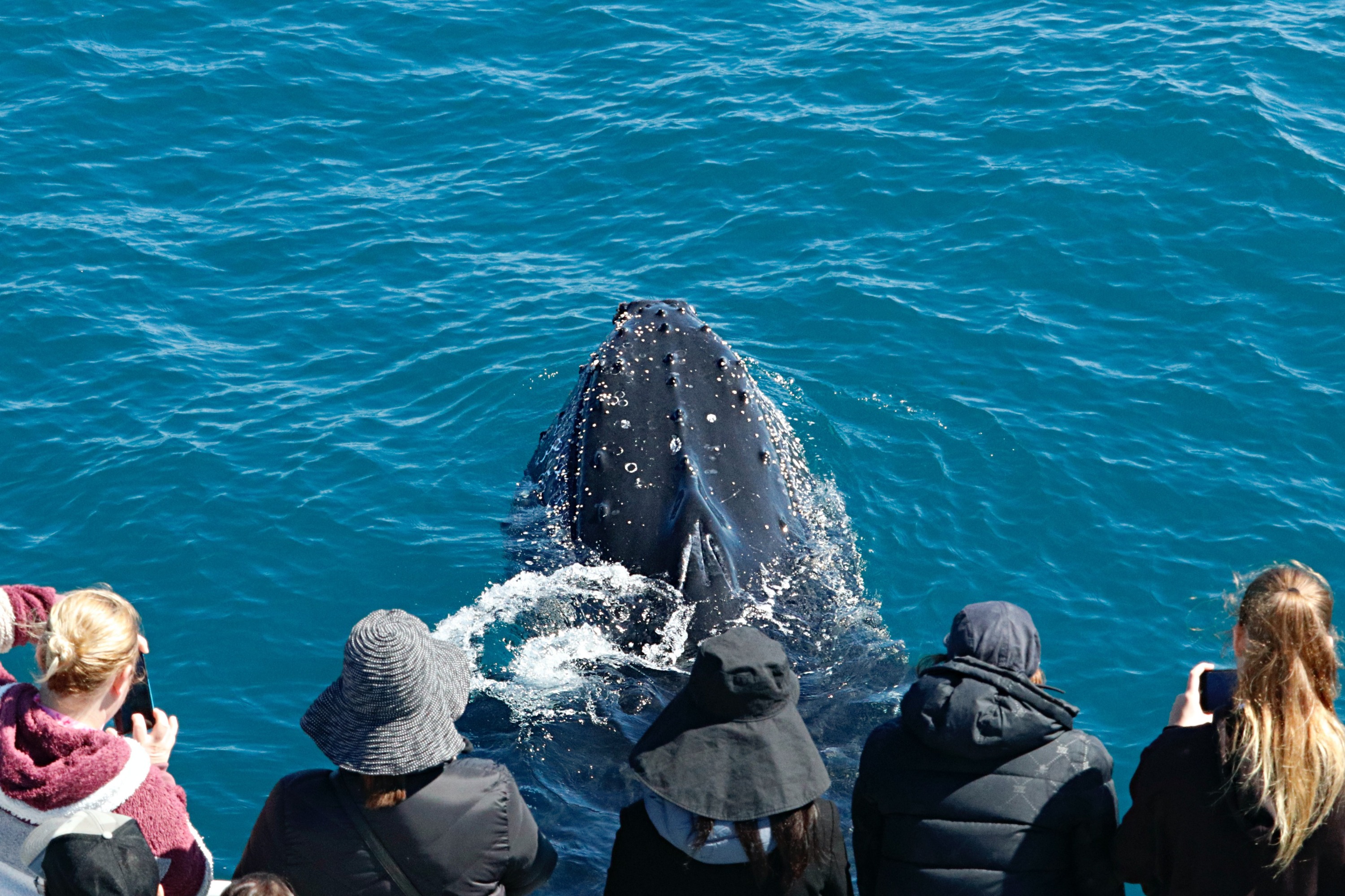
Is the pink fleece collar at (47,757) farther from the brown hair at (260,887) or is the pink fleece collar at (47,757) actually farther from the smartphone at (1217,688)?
the smartphone at (1217,688)

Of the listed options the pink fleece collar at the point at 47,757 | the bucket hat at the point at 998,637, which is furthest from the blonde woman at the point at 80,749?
the bucket hat at the point at 998,637

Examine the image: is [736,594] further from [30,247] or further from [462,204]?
[30,247]

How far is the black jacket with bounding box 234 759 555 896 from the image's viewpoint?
5020mm

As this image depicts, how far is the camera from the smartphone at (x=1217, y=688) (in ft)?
17.1

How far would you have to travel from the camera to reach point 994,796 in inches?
205

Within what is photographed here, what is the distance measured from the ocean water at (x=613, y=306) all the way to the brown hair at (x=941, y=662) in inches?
101

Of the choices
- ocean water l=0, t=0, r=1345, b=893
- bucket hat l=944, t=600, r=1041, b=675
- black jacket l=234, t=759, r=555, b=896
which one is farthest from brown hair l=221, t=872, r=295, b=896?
ocean water l=0, t=0, r=1345, b=893

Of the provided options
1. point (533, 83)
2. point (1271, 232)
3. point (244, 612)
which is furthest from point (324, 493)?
point (1271, 232)

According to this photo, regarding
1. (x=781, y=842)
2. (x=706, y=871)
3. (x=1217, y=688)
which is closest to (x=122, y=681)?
(x=706, y=871)

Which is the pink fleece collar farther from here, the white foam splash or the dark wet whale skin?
the dark wet whale skin

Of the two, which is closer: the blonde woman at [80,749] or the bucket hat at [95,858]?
the bucket hat at [95,858]

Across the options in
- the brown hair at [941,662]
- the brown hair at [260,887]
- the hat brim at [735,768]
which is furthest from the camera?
the brown hair at [941,662]

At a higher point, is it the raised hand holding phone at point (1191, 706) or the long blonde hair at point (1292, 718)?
the long blonde hair at point (1292, 718)

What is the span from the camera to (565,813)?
781cm
